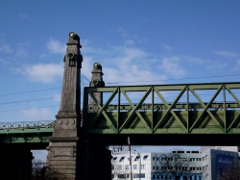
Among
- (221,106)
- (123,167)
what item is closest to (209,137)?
(221,106)

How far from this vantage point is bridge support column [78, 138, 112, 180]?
1747 inches

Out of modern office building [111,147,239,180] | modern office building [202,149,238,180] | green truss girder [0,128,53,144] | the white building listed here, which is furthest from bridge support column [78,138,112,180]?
modern office building [202,149,238,180]

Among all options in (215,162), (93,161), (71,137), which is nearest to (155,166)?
(215,162)

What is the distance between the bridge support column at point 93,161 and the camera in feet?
146

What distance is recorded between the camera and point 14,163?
197 ft

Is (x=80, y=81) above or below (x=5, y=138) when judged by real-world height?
above

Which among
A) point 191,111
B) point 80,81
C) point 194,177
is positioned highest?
point 80,81

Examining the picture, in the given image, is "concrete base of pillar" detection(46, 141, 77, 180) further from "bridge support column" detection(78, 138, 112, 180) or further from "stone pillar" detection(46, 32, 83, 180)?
"bridge support column" detection(78, 138, 112, 180)

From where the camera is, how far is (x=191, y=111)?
4294 cm

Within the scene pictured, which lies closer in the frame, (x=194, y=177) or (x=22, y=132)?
(x=22, y=132)

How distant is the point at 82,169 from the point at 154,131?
9.53 meters

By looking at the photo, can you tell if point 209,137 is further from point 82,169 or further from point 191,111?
point 82,169

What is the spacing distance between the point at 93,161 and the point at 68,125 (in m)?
6.86

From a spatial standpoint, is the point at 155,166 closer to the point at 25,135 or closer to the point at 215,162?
the point at 215,162
